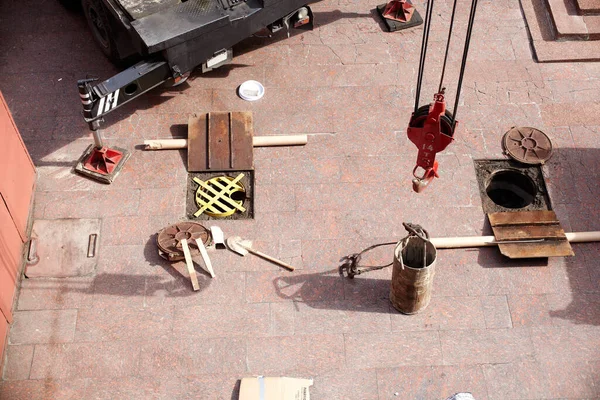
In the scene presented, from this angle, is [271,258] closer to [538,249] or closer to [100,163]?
[100,163]

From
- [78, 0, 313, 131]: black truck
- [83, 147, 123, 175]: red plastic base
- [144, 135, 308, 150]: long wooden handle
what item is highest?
[78, 0, 313, 131]: black truck

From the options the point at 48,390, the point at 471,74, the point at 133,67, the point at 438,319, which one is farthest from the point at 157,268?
the point at 471,74

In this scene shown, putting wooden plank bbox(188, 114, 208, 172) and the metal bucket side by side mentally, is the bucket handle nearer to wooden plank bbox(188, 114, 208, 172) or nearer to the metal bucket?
the metal bucket

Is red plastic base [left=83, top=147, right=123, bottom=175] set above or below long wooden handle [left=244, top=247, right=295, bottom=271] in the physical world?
above

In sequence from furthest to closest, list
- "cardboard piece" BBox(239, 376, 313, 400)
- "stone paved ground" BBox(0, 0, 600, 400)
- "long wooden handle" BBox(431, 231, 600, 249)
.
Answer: "long wooden handle" BBox(431, 231, 600, 249), "stone paved ground" BBox(0, 0, 600, 400), "cardboard piece" BBox(239, 376, 313, 400)

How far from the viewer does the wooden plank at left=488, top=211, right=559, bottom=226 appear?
1128 cm

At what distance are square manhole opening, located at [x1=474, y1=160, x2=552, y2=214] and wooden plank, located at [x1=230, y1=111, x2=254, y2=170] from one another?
3.28 meters

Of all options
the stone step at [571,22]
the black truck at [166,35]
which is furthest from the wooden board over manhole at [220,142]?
the stone step at [571,22]

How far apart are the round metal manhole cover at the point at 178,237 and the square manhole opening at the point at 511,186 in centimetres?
392

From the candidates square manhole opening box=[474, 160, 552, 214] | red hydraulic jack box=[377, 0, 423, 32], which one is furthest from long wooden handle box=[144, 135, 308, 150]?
red hydraulic jack box=[377, 0, 423, 32]

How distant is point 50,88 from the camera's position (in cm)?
1282

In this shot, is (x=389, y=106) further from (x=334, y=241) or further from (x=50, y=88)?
(x=50, y=88)

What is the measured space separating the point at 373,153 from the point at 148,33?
3602 mm

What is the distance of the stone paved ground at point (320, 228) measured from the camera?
10.1 m
